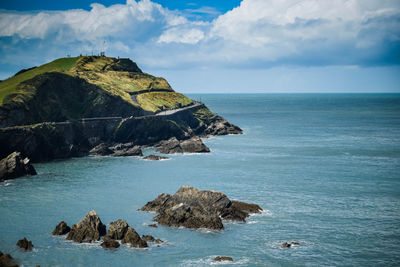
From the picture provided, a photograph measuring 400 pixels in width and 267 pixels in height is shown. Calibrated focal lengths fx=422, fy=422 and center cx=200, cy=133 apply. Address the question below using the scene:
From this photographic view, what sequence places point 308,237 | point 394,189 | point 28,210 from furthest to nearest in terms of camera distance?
point 394,189, point 28,210, point 308,237

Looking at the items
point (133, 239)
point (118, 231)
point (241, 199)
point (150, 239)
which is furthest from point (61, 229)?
point (241, 199)

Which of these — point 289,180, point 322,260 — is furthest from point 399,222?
point 289,180

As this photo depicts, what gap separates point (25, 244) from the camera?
168 feet

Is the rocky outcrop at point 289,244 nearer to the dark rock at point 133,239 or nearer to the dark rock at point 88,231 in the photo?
the dark rock at point 133,239

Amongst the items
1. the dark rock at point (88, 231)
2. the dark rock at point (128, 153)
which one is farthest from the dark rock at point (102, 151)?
the dark rock at point (88, 231)

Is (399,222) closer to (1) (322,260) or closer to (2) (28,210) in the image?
(1) (322,260)

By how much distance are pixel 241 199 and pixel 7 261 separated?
38341 mm

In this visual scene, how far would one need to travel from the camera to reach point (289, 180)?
87438mm

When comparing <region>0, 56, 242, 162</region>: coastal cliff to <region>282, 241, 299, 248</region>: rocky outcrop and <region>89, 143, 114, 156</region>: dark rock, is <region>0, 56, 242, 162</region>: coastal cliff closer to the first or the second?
<region>89, 143, 114, 156</region>: dark rock

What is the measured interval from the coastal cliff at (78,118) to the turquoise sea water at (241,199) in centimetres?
898

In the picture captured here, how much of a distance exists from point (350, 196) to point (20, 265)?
178ft

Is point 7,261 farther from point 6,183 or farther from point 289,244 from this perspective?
point 6,183

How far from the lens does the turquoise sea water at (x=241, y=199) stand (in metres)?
49.5

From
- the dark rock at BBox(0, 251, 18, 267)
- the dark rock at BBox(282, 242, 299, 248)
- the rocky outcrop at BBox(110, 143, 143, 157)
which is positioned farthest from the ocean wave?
the rocky outcrop at BBox(110, 143, 143, 157)
